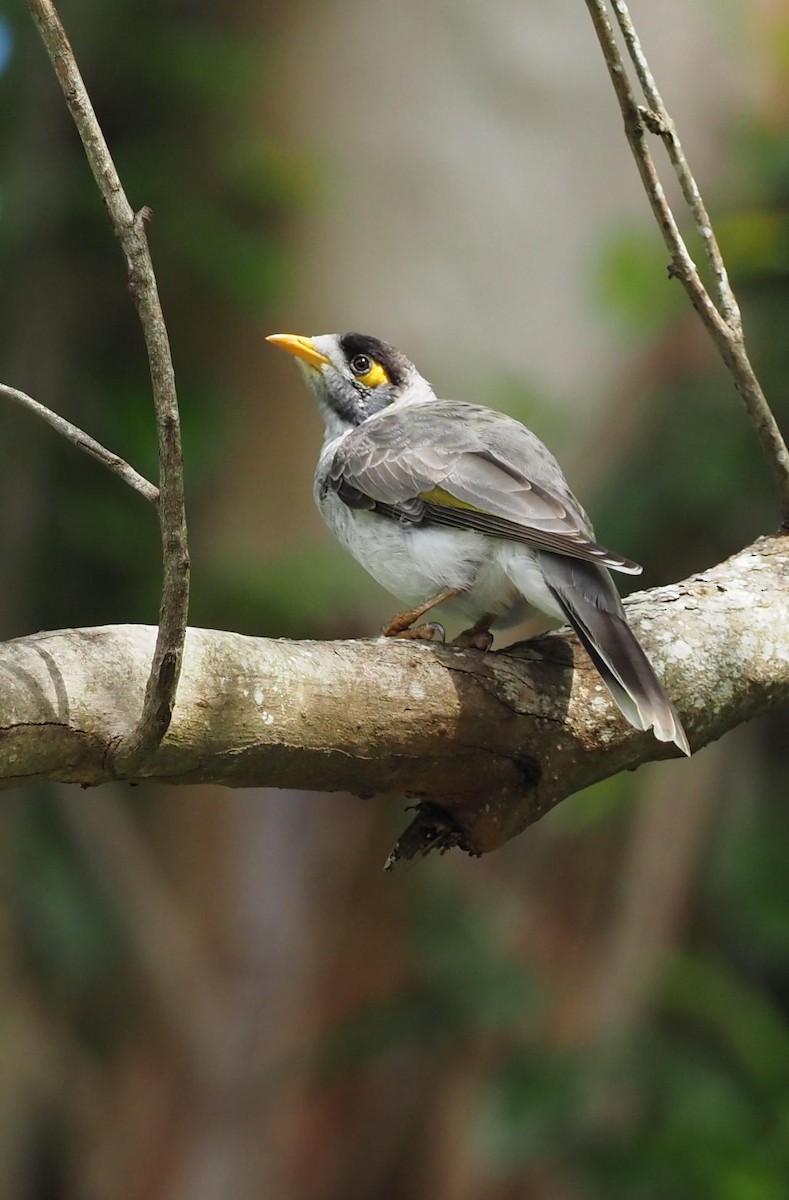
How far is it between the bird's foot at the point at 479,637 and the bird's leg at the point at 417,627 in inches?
2.7

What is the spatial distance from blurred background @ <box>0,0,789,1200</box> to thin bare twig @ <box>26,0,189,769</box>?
3.34 m

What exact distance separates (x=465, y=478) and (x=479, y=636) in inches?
16.5

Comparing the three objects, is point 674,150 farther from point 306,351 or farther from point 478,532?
point 306,351

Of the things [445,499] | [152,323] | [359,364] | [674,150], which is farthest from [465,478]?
[152,323]

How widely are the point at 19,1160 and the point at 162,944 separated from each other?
1.67 metres

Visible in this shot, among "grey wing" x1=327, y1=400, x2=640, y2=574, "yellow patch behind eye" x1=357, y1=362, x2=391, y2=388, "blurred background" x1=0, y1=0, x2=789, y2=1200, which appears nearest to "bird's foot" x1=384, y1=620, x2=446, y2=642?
"grey wing" x1=327, y1=400, x2=640, y2=574

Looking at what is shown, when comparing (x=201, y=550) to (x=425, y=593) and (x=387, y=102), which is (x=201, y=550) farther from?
(x=425, y=593)

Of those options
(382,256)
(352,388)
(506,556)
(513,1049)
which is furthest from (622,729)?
(382,256)

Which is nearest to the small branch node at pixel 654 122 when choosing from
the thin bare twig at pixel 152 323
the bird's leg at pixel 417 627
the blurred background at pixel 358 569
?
the bird's leg at pixel 417 627

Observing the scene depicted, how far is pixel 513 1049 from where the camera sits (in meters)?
5.68

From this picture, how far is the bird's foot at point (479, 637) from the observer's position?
308cm

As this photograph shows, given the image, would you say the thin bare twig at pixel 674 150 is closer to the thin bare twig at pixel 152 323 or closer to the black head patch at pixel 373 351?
the thin bare twig at pixel 152 323

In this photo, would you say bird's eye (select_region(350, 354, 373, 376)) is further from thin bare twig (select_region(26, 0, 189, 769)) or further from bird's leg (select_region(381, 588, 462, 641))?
thin bare twig (select_region(26, 0, 189, 769))

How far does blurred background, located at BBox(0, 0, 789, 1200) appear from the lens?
5625 mm
